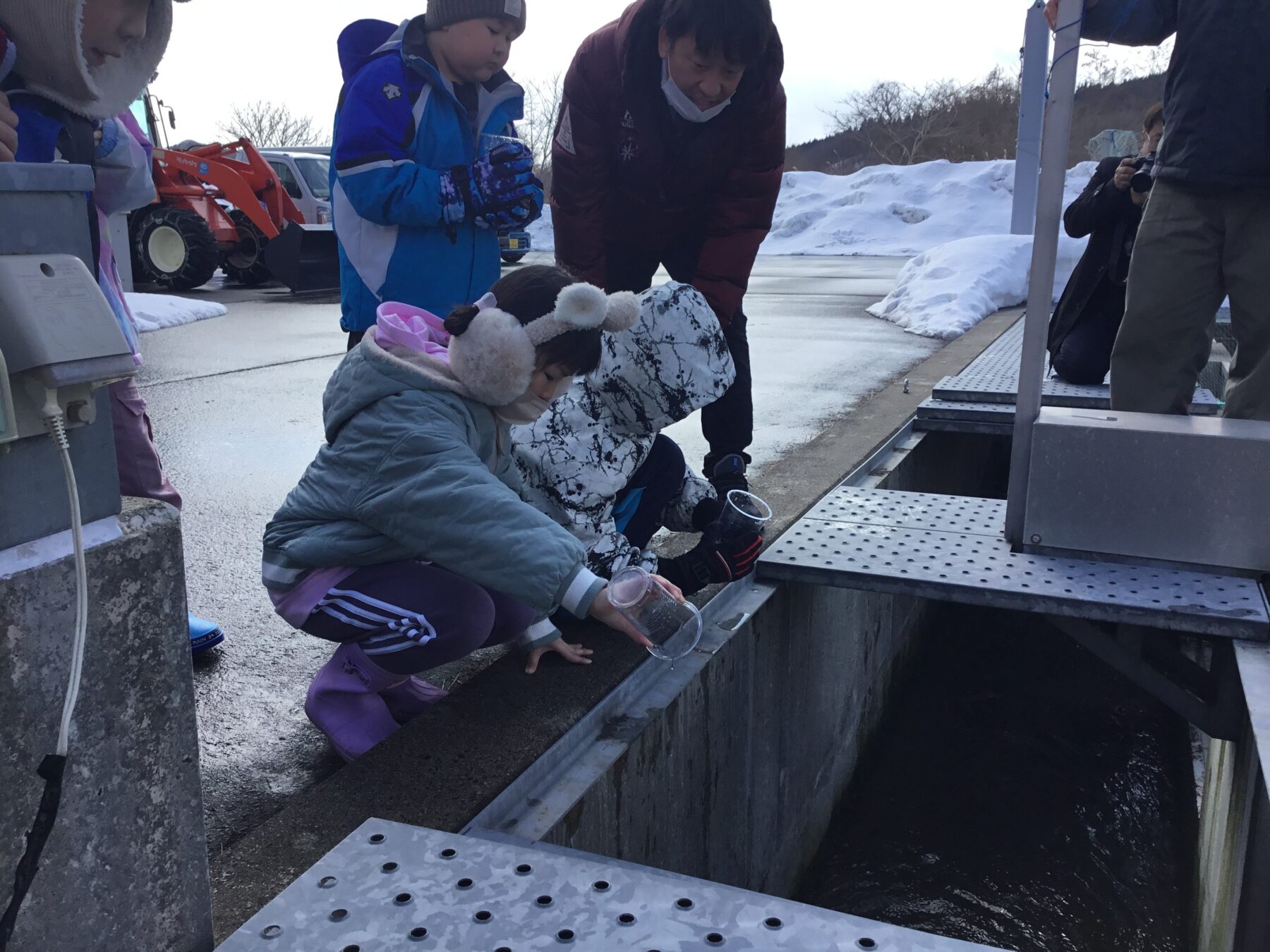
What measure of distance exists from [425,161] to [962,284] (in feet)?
27.4

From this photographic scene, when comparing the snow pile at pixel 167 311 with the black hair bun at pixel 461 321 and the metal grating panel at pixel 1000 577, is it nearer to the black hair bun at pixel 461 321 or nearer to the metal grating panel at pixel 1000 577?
the metal grating panel at pixel 1000 577

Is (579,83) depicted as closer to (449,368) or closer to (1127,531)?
(449,368)

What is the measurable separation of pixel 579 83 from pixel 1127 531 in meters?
1.87

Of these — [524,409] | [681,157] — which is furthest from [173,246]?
[524,409]

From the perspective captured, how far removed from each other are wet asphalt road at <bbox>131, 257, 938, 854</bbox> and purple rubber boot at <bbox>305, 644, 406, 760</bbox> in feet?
0.25

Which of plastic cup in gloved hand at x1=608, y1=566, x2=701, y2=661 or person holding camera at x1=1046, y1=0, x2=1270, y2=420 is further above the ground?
person holding camera at x1=1046, y1=0, x2=1270, y2=420

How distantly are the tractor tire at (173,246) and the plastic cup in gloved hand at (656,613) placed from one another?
493 inches

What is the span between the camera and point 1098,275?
4.96m

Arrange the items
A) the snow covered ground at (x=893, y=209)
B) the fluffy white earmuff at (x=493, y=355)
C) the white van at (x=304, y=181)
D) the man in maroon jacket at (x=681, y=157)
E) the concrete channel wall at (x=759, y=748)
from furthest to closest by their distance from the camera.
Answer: the snow covered ground at (x=893, y=209) < the white van at (x=304, y=181) < the man in maroon jacket at (x=681, y=157) < the concrete channel wall at (x=759, y=748) < the fluffy white earmuff at (x=493, y=355)

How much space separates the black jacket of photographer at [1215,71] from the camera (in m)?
2.75

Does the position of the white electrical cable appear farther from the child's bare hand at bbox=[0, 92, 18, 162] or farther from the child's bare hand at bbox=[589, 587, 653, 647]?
the child's bare hand at bbox=[589, 587, 653, 647]

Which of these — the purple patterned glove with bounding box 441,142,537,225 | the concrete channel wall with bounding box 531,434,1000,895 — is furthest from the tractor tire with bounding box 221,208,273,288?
the purple patterned glove with bounding box 441,142,537,225

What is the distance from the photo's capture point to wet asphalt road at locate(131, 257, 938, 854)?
216 centimetres

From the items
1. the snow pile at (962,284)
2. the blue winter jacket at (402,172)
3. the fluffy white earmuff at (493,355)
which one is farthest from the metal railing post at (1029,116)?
the fluffy white earmuff at (493,355)
